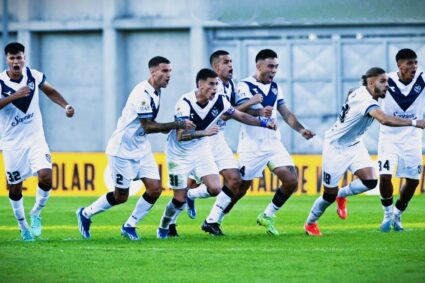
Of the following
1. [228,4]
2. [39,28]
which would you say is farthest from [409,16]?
[39,28]

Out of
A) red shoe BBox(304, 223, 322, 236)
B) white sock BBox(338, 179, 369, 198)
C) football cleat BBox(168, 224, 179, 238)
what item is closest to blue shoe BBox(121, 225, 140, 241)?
football cleat BBox(168, 224, 179, 238)

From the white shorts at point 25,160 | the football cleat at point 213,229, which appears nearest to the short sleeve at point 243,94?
the football cleat at point 213,229

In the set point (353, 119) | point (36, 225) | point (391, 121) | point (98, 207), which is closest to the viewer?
point (391, 121)

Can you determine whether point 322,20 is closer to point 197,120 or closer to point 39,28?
point 39,28

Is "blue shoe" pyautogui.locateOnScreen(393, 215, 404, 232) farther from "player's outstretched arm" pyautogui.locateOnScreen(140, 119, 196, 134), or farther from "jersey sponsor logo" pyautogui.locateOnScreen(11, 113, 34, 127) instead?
"jersey sponsor logo" pyautogui.locateOnScreen(11, 113, 34, 127)

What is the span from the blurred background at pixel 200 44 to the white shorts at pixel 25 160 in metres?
22.4

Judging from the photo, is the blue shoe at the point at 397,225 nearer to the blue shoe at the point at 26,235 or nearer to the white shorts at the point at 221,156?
the white shorts at the point at 221,156

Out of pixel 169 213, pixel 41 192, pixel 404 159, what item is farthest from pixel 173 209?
pixel 404 159

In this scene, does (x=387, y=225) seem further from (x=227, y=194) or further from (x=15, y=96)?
(x=15, y=96)

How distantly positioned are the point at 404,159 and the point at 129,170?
150 inches

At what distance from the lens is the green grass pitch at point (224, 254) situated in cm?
1186

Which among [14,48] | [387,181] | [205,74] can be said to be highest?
[14,48]

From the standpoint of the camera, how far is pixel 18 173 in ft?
51.6

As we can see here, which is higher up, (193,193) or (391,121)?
(391,121)
